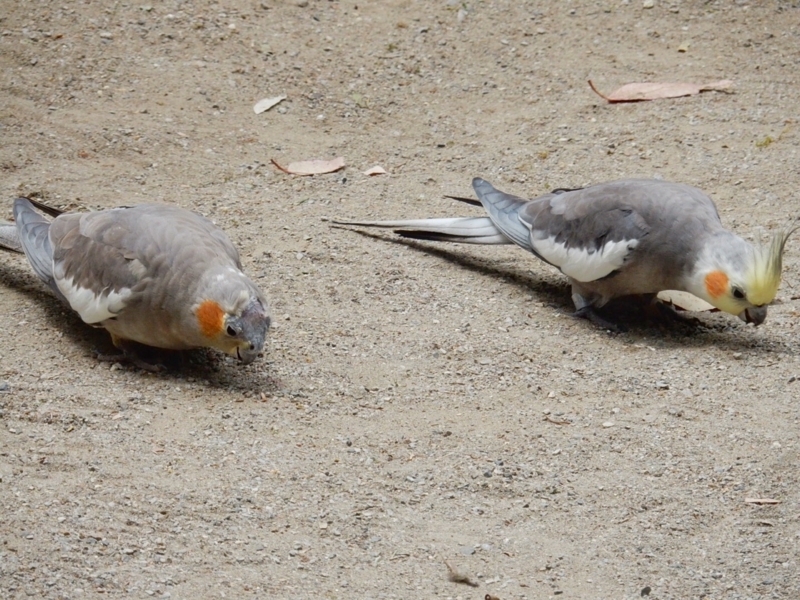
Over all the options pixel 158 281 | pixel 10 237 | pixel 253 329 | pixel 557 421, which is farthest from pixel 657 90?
pixel 10 237

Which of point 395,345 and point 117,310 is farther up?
point 117,310

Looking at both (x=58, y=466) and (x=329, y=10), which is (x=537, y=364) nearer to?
(x=58, y=466)

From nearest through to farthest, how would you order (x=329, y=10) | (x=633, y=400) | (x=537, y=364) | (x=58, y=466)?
(x=58, y=466), (x=633, y=400), (x=537, y=364), (x=329, y=10)

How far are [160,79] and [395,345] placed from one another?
3975 millimetres

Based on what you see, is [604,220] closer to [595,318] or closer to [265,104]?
[595,318]

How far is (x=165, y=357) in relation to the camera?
5398 mm

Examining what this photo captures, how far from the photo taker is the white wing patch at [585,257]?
5.74 metres

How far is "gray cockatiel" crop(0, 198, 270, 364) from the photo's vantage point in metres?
4.82

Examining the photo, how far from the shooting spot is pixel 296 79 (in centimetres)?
852

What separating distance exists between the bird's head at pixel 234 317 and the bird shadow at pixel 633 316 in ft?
6.35

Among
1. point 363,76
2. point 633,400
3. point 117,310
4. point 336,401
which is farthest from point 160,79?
point 633,400

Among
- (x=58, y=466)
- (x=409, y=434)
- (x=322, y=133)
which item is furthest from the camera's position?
(x=322, y=133)

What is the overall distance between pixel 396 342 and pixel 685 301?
2.01 metres

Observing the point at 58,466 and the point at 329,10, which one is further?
the point at 329,10
